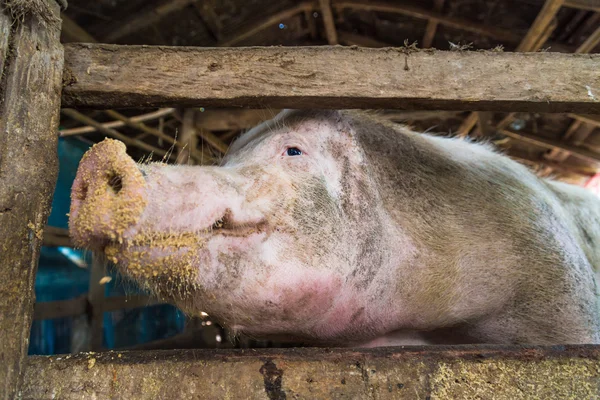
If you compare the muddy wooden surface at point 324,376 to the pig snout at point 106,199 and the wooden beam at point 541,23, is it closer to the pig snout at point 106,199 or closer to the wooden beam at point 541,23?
the pig snout at point 106,199

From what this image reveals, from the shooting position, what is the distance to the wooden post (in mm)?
1336

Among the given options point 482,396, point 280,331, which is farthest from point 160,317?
point 482,396

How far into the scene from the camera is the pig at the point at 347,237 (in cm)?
143

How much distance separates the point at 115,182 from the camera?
1400 millimetres

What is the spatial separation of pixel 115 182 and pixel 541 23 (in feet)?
13.5

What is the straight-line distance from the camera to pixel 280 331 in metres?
1.78

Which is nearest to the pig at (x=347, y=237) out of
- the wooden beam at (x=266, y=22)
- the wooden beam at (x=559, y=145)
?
the wooden beam at (x=266, y=22)

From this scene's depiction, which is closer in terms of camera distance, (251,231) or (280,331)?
(251,231)

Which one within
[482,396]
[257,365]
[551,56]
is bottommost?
[482,396]

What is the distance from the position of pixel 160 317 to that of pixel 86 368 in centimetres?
594

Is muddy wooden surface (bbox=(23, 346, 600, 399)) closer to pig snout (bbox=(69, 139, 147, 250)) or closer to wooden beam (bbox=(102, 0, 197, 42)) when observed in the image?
pig snout (bbox=(69, 139, 147, 250))

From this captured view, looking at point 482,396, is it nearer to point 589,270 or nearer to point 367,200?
point 367,200

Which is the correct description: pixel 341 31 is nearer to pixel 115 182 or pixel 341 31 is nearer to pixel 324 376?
pixel 115 182

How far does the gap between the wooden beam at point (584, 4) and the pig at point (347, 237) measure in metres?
1.79
